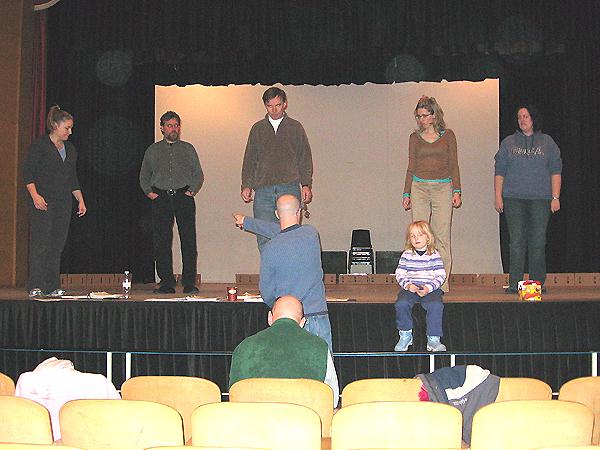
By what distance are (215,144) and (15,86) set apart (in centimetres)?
267

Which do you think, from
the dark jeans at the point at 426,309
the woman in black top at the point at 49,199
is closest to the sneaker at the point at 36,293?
the woman in black top at the point at 49,199

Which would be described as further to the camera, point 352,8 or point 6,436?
point 352,8

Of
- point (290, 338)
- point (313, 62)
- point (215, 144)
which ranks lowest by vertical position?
point (290, 338)

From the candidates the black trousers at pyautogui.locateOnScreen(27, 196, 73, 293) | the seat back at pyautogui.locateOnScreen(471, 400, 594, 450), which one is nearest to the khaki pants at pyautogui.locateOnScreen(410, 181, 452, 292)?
the black trousers at pyautogui.locateOnScreen(27, 196, 73, 293)

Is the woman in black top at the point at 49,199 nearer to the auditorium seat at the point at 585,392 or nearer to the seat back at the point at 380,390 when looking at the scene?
the seat back at the point at 380,390

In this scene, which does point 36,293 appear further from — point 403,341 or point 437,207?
point 437,207

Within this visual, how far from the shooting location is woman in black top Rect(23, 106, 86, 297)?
227 inches

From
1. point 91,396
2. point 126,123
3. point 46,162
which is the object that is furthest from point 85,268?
point 91,396

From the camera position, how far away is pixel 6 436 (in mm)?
2646

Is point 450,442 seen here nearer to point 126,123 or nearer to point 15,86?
point 15,86

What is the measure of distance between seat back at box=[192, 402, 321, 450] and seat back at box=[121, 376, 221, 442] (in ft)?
2.55

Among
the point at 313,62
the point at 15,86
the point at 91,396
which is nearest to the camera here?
the point at 91,396

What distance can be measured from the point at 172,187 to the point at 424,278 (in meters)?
2.21

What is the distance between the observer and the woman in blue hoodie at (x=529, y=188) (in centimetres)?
586
